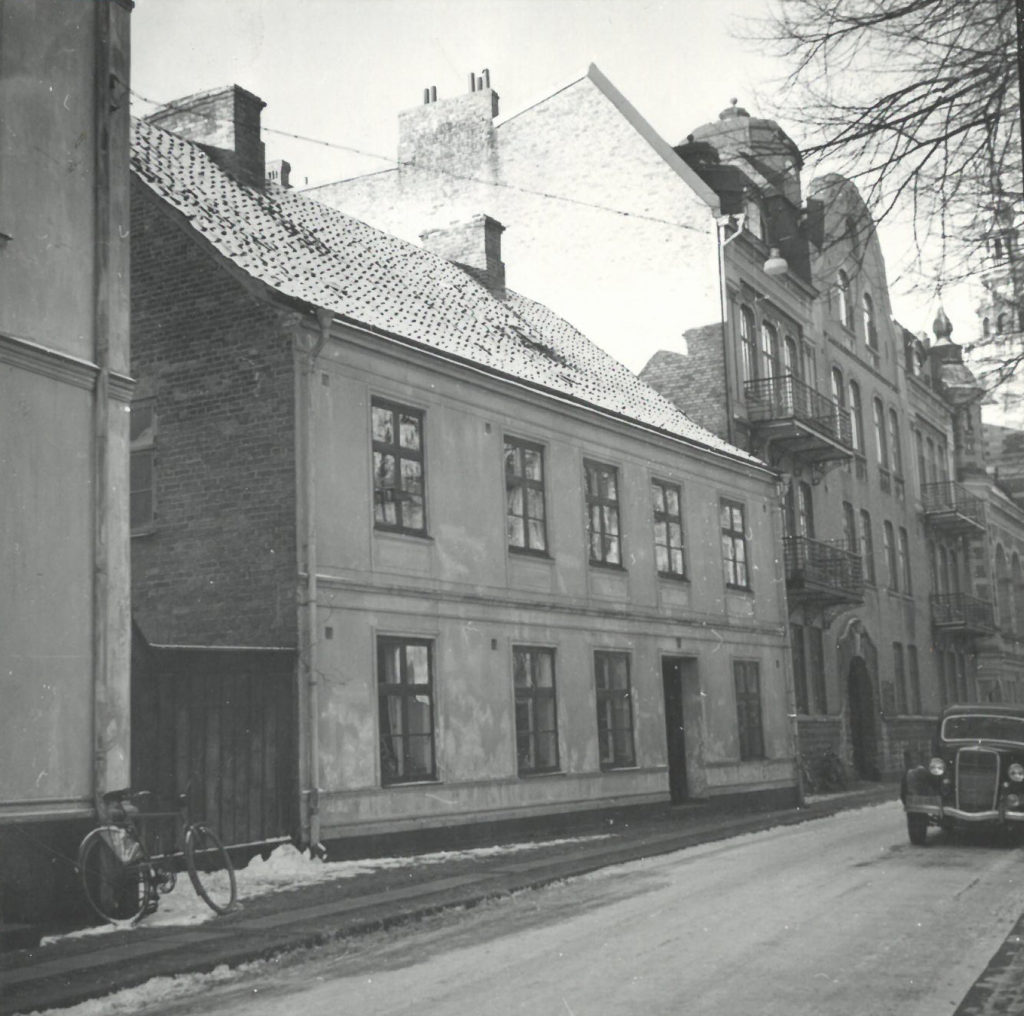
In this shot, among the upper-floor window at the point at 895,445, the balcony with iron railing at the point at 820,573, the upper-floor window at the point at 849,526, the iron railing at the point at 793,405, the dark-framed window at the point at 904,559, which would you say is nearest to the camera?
the balcony with iron railing at the point at 820,573

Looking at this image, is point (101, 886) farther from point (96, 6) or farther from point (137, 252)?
point (137, 252)

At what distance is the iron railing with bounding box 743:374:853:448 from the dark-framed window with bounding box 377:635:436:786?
14483 mm

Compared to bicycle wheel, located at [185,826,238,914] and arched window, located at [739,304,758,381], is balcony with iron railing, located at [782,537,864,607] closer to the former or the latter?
arched window, located at [739,304,758,381]

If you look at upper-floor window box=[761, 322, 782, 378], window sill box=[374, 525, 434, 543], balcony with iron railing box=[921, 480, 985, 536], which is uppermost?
upper-floor window box=[761, 322, 782, 378]

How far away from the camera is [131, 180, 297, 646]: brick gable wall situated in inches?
628

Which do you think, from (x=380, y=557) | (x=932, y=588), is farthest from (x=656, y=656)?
(x=932, y=588)

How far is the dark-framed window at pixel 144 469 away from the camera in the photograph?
55.6 ft

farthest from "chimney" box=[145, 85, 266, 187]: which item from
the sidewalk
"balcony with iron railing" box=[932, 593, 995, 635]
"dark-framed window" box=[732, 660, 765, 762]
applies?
"balcony with iron railing" box=[932, 593, 995, 635]

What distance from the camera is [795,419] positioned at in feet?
97.8

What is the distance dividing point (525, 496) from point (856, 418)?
64.7 feet

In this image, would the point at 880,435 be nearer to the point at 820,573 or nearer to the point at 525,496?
the point at 820,573

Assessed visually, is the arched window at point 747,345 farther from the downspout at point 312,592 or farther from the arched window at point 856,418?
the downspout at point 312,592

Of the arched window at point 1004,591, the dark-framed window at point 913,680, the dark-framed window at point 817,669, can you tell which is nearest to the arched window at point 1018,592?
the arched window at point 1004,591

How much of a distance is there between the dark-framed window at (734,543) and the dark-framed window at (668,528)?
173cm
